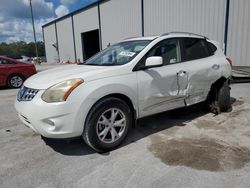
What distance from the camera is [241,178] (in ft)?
8.82

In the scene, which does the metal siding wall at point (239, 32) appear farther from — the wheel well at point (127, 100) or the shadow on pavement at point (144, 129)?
the wheel well at point (127, 100)

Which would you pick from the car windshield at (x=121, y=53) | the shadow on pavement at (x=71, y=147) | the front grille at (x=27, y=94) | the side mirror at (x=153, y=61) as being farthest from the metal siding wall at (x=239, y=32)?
the front grille at (x=27, y=94)

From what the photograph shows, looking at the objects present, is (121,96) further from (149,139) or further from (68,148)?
(68,148)

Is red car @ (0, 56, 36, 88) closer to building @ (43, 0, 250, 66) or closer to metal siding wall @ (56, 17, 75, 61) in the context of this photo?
building @ (43, 0, 250, 66)

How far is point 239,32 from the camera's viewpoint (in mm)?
10023

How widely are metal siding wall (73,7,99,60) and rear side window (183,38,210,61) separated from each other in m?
18.0

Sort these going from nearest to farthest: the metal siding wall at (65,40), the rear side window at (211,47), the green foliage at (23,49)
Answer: the rear side window at (211,47)
the metal siding wall at (65,40)
the green foliage at (23,49)

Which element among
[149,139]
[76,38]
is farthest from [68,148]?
[76,38]

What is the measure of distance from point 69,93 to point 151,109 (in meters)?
1.46

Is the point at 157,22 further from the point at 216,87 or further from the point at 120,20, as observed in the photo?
the point at 216,87

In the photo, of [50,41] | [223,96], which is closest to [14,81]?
[223,96]

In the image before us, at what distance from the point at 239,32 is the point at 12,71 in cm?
991

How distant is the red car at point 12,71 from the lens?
32.3ft

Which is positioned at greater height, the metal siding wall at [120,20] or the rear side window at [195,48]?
the metal siding wall at [120,20]
